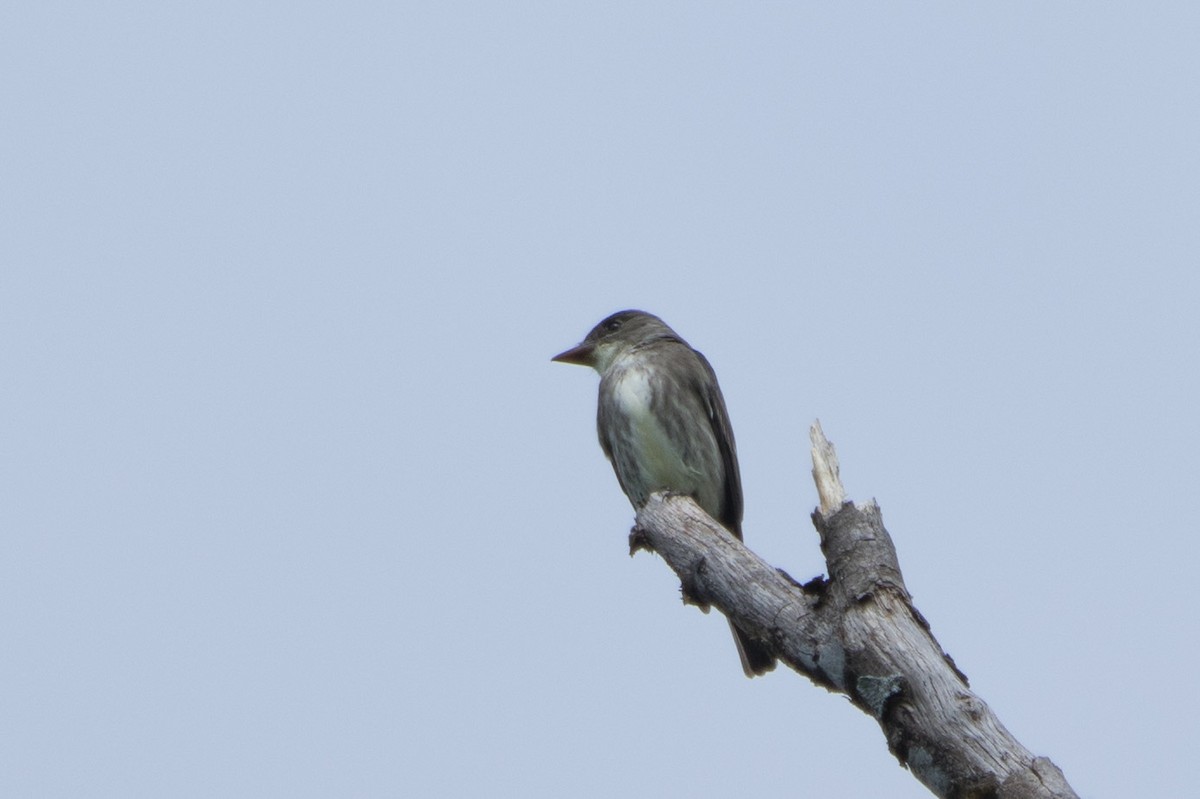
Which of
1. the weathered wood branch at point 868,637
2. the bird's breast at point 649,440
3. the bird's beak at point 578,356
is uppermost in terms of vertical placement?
the bird's beak at point 578,356

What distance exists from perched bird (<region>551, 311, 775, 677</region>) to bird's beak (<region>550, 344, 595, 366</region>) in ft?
1.75

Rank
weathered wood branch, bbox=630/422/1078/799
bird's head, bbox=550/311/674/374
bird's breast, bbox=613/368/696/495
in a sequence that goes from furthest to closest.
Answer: bird's head, bbox=550/311/674/374
bird's breast, bbox=613/368/696/495
weathered wood branch, bbox=630/422/1078/799

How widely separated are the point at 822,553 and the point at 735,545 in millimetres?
534

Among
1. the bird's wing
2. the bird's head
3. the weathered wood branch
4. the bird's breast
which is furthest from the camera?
the bird's head

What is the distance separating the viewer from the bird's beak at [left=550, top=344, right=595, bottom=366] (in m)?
10.8

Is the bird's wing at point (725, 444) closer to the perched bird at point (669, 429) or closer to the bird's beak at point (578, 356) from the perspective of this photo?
the perched bird at point (669, 429)

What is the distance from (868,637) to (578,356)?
17.9 feet

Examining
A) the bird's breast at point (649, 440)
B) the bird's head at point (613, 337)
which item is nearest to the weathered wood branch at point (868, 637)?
the bird's breast at point (649, 440)

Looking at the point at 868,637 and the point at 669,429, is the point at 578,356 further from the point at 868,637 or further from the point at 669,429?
the point at 868,637

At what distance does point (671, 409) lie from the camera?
31.5 feet

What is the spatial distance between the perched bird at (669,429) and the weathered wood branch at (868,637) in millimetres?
2618

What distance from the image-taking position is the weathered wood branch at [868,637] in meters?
5.00

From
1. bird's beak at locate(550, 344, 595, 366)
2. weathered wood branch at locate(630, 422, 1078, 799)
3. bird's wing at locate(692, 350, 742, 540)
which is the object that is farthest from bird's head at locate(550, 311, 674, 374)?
weathered wood branch at locate(630, 422, 1078, 799)

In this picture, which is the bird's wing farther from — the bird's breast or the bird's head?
the bird's head
